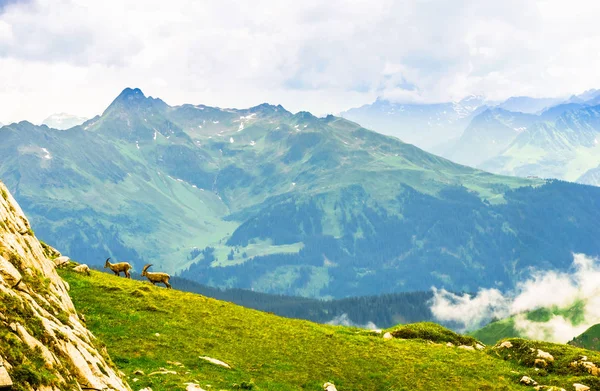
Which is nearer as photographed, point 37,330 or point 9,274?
point 37,330

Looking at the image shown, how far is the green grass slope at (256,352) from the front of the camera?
32969 millimetres

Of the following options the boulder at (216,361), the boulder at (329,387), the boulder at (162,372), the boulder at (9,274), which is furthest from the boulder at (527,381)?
the boulder at (9,274)

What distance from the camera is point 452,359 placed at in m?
41.9

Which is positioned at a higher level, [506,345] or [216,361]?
[506,345]

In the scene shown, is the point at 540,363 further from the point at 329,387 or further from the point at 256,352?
the point at 256,352

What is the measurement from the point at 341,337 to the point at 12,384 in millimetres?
33831

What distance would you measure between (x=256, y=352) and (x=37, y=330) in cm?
2151

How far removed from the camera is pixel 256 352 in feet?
127

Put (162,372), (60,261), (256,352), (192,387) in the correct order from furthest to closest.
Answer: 1. (60,261)
2. (256,352)
3. (162,372)
4. (192,387)

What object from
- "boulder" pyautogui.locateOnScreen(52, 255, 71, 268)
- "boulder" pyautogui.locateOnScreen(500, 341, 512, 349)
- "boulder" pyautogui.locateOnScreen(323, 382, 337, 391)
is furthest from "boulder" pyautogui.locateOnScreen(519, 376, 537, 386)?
"boulder" pyautogui.locateOnScreen(52, 255, 71, 268)

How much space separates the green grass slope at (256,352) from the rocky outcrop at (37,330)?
19.8 ft

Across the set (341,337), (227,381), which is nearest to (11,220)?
(227,381)

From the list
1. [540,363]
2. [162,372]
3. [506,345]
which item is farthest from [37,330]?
[506,345]

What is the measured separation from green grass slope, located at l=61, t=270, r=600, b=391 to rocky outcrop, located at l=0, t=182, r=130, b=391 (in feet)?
19.8
